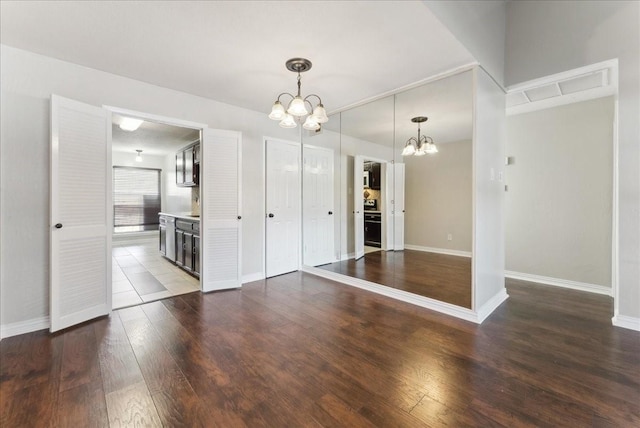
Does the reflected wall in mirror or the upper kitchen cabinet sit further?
the upper kitchen cabinet

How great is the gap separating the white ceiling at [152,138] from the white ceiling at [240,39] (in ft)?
5.87

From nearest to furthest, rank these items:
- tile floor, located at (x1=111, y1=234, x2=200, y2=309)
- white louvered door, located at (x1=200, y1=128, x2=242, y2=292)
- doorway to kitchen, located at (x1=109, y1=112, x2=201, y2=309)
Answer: tile floor, located at (x1=111, y1=234, x2=200, y2=309) < white louvered door, located at (x1=200, y1=128, x2=242, y2=292) < doorway to kitchen, located at (x1=109, y1=112, x2=201, y2=309)

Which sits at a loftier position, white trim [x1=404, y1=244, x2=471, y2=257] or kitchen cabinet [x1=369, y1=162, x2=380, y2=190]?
kitchen cabinet [x1=369, y1=162, x2=380, y2=190]

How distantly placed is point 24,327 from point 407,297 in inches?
148

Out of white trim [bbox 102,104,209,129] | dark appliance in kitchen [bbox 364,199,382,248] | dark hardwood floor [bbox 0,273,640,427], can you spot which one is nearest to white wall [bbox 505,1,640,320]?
dark hardwood floor [bbox 0,273,640,427]

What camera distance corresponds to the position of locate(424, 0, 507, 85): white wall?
216 centimetres

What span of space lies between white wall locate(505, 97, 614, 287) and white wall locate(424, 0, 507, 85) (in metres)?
1.36

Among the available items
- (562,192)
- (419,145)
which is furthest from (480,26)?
(562,192)

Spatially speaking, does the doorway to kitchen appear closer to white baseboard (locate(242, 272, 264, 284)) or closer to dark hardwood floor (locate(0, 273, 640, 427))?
white baseboard (locate(242, 272, 264, 284))

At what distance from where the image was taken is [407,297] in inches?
127

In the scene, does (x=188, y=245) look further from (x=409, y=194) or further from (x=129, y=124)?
(x=409, y=194)

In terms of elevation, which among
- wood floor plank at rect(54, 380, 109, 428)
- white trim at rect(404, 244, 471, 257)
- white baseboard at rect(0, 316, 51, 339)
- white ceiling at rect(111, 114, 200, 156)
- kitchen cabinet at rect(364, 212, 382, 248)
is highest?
white ceiling at rect(111, 114, 200, 156)

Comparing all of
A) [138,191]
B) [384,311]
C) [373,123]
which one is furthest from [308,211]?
[138,191]

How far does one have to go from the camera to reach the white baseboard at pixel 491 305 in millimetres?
2715
